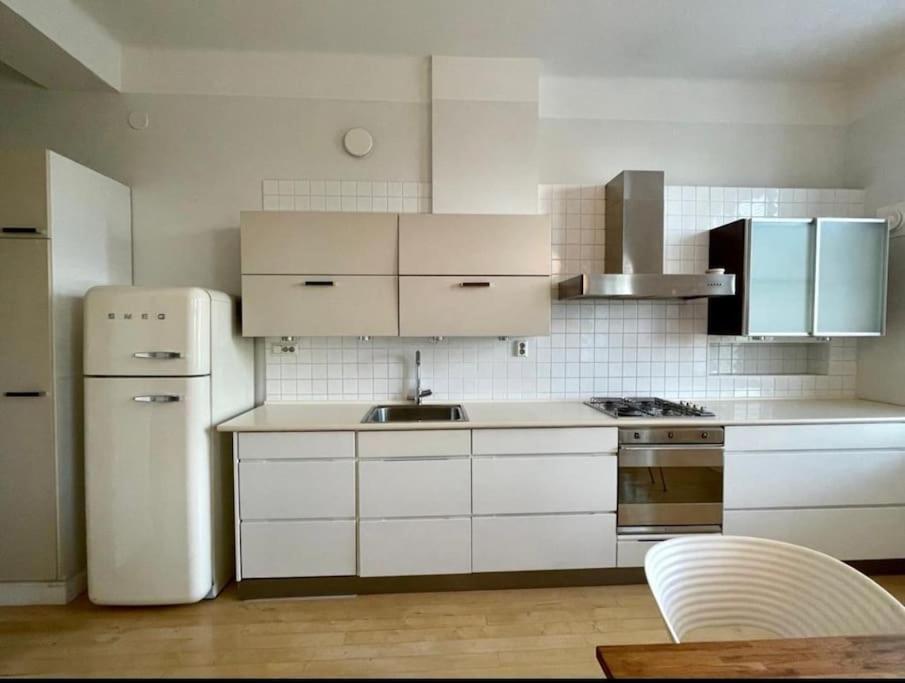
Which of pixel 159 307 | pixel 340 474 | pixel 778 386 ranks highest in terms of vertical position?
pixel 159 307

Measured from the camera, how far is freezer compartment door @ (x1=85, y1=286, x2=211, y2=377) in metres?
2.04

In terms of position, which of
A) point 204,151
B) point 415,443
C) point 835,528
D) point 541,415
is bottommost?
point 835,528

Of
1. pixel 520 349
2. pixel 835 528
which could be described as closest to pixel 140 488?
pixel 520 349

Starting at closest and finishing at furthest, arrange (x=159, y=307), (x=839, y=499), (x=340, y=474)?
(x=159, y=307), (x=340, y=474), (x=839, y=499)

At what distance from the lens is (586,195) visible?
2805 millimetres

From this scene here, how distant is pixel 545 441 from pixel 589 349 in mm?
876

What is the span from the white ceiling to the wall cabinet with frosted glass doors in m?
1.03

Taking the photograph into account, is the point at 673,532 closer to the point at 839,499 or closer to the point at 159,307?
the point at 839,499

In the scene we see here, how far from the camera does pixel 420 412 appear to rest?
272cm

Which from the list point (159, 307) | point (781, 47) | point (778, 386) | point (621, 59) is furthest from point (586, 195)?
point (159, 307)

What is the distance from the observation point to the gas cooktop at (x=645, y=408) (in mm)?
2369

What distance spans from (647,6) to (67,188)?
3.12 metres

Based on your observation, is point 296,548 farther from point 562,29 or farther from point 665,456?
point 562,29

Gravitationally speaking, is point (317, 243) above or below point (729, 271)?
A: above
